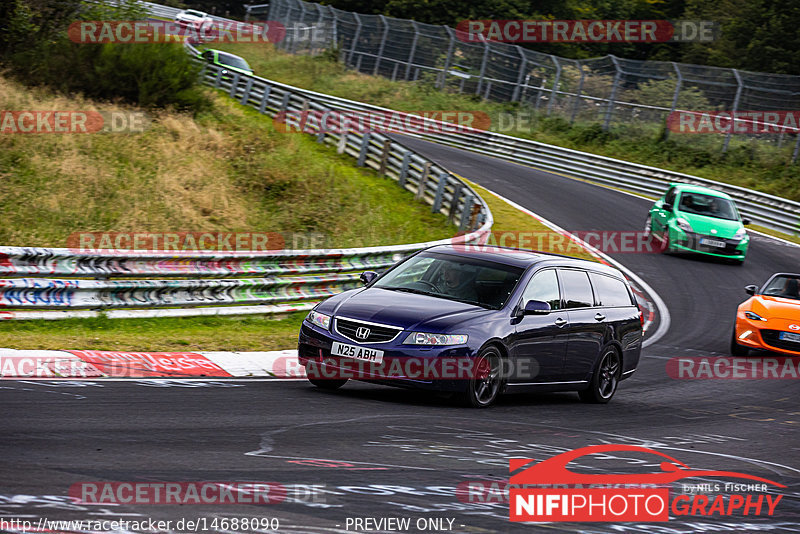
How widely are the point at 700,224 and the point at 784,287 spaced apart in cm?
858

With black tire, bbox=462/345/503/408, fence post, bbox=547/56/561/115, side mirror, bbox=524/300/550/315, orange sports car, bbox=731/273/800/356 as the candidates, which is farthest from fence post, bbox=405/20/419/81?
black tire, bbox=462/345/503/408

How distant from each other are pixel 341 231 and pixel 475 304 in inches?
453

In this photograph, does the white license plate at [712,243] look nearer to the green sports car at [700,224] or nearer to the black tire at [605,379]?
the green sports car at [700,224]

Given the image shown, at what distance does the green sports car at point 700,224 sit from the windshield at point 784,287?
325 inches

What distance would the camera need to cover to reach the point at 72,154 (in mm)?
19250

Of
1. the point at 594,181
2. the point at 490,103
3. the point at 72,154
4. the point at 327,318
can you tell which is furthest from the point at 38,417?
the point at 490,103

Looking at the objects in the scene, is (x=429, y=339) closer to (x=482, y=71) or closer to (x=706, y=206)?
(x=706, y=206)

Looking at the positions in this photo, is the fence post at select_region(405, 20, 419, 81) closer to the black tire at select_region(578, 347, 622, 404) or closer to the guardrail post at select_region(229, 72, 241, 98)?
the guardrail post at select_region(229, 72, 241, 98)

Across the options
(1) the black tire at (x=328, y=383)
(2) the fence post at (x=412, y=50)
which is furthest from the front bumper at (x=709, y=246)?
(2) the fence post at (x=412, y=50)

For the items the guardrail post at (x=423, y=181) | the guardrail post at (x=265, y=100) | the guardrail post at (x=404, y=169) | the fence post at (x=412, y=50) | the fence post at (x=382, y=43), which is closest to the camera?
the guardrail post at (x=423, y=181)

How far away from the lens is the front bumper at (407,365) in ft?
29.9

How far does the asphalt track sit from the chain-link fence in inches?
973

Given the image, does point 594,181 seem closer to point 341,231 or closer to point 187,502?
point 341,231

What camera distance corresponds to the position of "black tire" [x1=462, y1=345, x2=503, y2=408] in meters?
9.41
